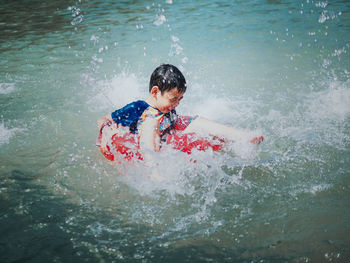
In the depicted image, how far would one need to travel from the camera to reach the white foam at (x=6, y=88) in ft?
16.7

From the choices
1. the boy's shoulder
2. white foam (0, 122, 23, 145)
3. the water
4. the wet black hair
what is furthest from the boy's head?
white foam (0, 122, 23, 145)

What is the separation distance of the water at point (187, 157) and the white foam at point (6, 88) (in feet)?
0.12

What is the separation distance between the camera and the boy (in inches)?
105

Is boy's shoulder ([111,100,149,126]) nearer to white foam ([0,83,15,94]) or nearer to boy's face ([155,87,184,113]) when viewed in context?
boy's face ([155,87,184,113])

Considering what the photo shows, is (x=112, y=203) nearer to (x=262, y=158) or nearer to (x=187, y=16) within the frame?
(x=262, y=158)

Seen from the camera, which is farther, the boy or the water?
the boy

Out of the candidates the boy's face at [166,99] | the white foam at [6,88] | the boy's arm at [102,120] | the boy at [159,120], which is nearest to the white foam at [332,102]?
the boy at [159,120]

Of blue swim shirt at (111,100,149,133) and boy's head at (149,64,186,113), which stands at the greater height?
boy's head at (149,64,186,113)

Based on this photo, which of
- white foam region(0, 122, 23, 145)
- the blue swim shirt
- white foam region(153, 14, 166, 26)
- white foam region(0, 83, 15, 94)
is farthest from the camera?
white foam region(153, 14, 166, 26)

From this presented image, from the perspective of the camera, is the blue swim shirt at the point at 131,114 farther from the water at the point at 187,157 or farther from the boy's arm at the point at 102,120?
the water at the point at 187,157

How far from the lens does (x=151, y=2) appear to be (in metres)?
13.0

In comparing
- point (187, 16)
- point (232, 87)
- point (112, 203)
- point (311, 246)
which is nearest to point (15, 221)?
point (112, 203)

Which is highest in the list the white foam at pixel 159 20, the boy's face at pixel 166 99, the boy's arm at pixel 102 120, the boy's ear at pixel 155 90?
the white foam at pixel 159 20

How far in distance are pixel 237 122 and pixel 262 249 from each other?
2.36 metres
